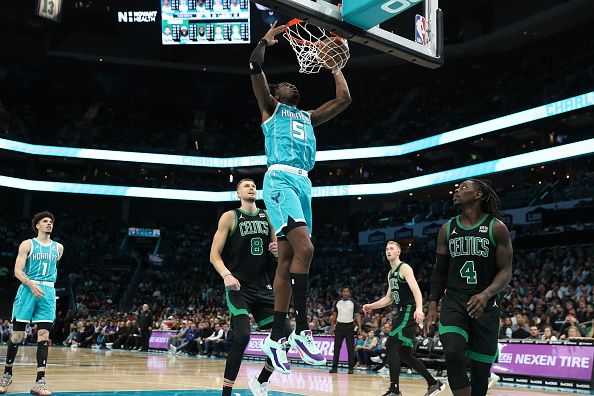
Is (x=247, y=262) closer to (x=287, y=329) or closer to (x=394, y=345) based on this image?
(x=287, y=329)

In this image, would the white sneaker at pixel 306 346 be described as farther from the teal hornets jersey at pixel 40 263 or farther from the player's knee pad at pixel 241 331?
the teal hornets jersey at pixel 40 263

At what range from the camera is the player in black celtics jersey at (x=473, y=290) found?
17.7 ft

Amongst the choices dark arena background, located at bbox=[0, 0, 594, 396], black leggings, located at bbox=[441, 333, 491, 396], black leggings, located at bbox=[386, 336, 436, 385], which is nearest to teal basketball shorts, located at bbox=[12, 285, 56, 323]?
black leggings, located at bbox=[386, 336, 436, 385]

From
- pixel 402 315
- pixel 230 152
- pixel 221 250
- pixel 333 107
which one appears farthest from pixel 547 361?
pixel 230 152

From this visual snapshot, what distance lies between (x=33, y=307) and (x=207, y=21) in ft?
91.5

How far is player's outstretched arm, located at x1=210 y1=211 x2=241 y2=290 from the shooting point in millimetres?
6055

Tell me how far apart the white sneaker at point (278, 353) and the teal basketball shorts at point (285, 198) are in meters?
0.98

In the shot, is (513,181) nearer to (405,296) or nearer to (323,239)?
(323,239)

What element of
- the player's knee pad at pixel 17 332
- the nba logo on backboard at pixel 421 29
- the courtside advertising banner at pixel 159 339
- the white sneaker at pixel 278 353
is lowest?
the courtside advertising banner at pixel 159 339

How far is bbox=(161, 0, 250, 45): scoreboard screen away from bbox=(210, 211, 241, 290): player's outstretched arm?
95.7 ft

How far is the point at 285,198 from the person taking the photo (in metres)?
5.68

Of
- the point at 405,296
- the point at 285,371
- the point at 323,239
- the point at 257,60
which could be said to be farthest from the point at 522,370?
the point at 323,239

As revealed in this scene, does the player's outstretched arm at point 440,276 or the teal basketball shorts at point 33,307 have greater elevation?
the player's outstretched arm at point 440,276

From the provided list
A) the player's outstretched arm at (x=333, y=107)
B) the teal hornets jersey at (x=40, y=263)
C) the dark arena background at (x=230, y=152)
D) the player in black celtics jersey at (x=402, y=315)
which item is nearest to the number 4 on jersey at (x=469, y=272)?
the player's outstretched arm at (x=333, y=107)
